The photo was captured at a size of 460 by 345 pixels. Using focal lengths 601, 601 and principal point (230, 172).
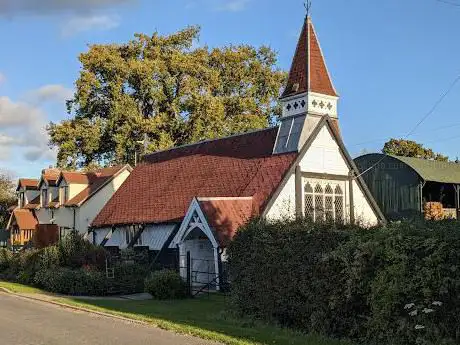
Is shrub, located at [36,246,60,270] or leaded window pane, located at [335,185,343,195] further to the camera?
leaded window pane, located at [335,185,343,195]

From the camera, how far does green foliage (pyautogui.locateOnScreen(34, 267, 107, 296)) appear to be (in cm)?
2434

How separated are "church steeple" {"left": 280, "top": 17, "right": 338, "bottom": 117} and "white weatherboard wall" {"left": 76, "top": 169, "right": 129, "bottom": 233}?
2053cm

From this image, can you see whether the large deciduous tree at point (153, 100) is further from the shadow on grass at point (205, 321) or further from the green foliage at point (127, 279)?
the shadow on grass at point (205, 321)

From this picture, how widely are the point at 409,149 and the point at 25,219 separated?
142 feet

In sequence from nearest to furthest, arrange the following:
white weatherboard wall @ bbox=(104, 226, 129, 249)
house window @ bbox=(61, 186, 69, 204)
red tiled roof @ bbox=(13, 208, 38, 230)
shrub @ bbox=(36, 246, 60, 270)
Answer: shrub @ bbox=(36, 246, 60, 270)
white weatherboard wall @ bbox=(104, 226, 129, 249)
house window @ bbox=(61, 186, 69, 204)
red tiled roof @ bbox=(13, 208, 38, 230)

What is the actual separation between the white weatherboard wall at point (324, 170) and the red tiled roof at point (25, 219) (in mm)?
Answer: 33286

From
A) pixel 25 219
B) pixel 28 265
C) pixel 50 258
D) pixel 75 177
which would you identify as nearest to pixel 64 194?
pixel 75 177

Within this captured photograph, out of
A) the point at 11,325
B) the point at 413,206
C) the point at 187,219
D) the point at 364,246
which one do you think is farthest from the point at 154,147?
the point at 364,246

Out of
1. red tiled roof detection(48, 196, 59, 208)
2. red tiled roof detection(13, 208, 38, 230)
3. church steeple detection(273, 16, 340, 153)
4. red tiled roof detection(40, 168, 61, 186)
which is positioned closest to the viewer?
church steeple detection(273, 16, 340, 153)

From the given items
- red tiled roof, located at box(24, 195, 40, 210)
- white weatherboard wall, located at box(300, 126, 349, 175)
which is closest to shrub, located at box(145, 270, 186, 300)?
white weatherboard wall, located at box(300, 126, 349, 175)

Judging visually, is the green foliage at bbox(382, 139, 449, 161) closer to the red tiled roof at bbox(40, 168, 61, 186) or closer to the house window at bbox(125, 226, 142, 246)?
the red tiled roof at bbox(40, 168, 61, 186)

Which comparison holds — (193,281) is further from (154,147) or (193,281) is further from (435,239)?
(154,147)

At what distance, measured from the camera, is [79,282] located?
24438mm

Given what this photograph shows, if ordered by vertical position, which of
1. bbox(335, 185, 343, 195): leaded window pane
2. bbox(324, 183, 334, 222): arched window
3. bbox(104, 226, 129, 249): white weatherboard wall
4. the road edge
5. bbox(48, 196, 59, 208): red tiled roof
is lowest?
the road edge
